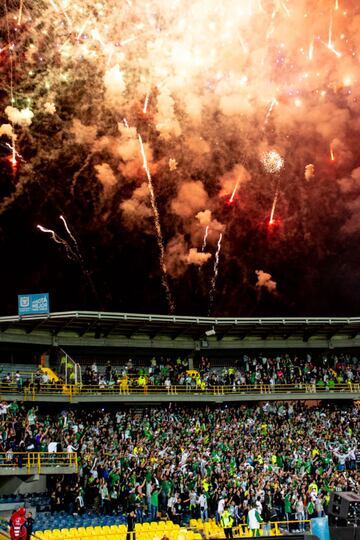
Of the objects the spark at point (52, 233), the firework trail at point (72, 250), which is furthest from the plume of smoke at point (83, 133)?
the spark at point (52, 233)

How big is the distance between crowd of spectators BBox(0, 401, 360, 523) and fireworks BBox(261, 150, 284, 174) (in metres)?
30.6

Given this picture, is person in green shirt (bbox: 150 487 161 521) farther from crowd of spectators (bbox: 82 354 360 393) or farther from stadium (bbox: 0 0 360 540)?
crowd of spectators (bbox: 82 354 360 393)

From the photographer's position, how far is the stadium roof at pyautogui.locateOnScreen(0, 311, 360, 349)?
3472cm

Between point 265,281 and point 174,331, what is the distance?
2311cm

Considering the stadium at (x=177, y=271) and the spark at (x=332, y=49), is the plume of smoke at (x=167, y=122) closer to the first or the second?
the stadium at (x=177, y=271)

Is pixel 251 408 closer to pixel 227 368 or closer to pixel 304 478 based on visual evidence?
pixel 227 368

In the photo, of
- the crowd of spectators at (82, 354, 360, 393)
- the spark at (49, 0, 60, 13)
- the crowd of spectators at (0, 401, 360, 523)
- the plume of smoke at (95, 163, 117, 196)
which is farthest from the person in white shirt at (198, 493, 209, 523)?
the plume of smoke at (95, 163, 117, 196)

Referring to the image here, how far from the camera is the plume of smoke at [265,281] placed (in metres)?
60.6

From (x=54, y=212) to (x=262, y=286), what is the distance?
21.1 meters

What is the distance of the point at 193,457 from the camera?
28.1 meters

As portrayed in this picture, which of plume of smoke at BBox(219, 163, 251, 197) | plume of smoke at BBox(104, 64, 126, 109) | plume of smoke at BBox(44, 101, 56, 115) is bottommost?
plume of smoke at BBox(219, 163, 251, 197)

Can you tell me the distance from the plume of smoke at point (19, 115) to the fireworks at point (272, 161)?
2311cm

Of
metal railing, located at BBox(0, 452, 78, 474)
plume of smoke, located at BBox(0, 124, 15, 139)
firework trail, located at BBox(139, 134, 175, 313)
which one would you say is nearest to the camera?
metal railing, located at BBox(0, 452, 78, 474)

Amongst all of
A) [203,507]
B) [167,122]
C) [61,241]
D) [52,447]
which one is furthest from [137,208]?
[203,507]
